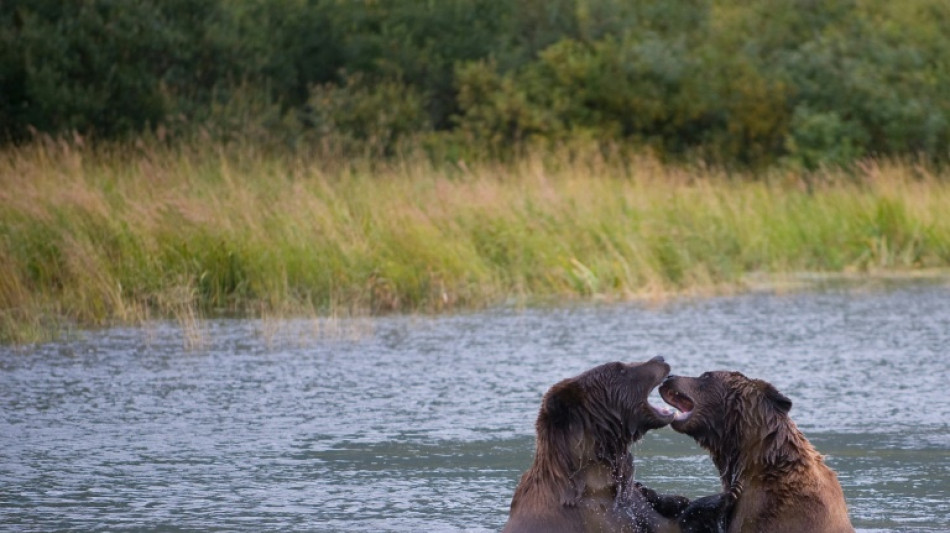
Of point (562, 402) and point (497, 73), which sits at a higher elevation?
point (497, 73)

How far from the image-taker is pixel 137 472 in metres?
8.12

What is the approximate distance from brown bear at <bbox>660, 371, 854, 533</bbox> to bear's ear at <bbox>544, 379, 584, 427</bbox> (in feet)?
2.11

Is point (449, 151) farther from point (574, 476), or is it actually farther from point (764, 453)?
point (574, 476)

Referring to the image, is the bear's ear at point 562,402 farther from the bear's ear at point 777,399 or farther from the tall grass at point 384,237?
the tall grass at point 384,237

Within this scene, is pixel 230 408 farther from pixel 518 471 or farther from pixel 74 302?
pixel 74 302

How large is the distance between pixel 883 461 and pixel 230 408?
414 cm

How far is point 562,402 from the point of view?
6.22 m

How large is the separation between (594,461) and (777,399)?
86 centimetres

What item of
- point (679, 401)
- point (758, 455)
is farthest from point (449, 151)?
point (758, 455)

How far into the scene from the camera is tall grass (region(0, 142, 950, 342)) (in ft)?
45.4

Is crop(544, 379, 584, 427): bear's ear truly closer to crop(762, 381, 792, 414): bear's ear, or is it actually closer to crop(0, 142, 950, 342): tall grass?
crop(762, 381, 792, 414): bear's ear

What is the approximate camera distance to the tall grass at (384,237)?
45.4 feet

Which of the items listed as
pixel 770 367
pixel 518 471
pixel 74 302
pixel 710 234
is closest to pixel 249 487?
pixel 518 471

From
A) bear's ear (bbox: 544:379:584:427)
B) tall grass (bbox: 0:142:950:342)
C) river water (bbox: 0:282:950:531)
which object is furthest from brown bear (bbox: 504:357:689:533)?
tall grass (bbox: 0:142:950:342)
